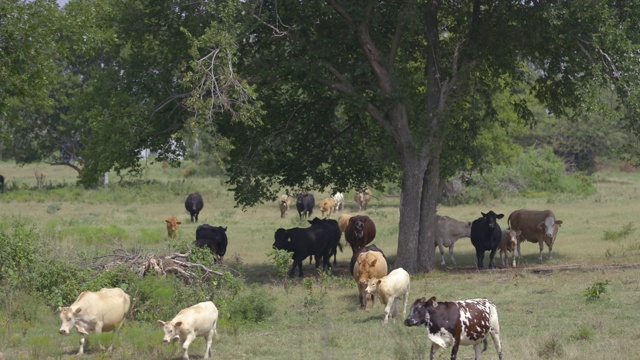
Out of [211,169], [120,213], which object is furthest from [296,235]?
[211,169]

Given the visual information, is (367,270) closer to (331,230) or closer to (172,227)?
(331,230)

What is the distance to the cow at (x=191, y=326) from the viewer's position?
13.2 m

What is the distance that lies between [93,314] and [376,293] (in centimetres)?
587

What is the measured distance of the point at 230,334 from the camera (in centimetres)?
1602

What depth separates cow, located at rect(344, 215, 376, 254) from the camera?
2691 centimetres

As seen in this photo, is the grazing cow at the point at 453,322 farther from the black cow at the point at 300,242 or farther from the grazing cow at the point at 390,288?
the black cow at the point at 300,242

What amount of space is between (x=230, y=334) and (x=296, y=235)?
9791mm

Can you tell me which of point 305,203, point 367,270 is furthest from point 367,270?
point 305,203

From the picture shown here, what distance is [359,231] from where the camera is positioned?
26.9m

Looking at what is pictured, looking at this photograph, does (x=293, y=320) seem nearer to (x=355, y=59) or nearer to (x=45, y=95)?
(x=45, y=95)

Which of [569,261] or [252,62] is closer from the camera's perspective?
[252,62]

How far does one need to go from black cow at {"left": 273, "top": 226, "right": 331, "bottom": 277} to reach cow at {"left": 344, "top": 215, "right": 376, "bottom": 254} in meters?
1.12

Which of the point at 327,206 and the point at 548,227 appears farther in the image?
the point at 327,206

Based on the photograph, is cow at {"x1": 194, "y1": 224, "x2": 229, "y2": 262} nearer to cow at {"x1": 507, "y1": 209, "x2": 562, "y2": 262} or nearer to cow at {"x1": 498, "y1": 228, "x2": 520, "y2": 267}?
cow at {"x1": 498, "y1": 228, "x2": 520, "y2": 267}
